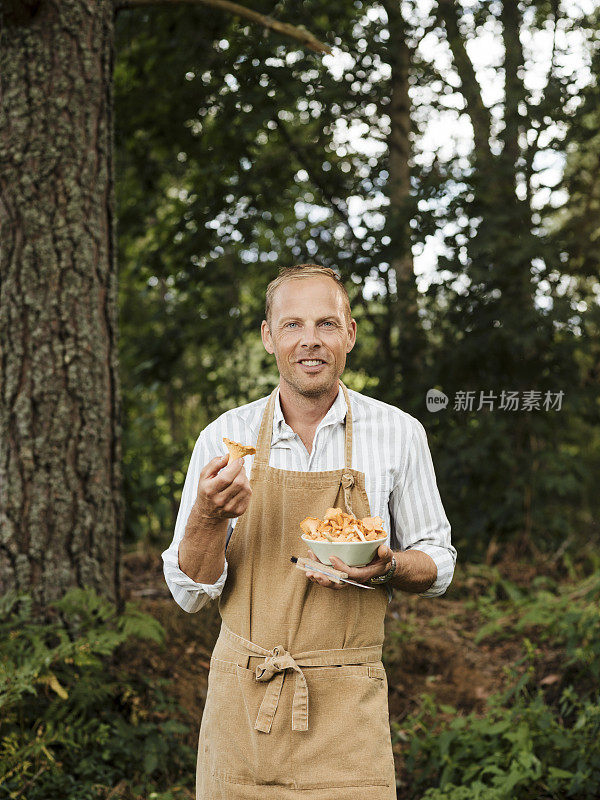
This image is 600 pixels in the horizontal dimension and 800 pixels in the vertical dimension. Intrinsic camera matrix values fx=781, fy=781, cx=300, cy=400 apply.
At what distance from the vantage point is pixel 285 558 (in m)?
2.04

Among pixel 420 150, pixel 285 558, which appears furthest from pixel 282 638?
pixel 420 150

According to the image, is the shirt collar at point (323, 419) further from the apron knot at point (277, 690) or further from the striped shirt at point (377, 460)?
the apron knot at point (277, 690)

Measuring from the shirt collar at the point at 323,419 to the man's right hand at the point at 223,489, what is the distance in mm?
323

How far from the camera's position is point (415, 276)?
536cm

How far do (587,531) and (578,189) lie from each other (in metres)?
2.85

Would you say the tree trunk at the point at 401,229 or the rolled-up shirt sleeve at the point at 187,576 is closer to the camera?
the rolled-up shirt sleeve at the point at 187,576

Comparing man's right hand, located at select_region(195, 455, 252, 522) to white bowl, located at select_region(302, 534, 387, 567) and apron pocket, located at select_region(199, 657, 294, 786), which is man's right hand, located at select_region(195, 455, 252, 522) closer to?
white bowl, located at select_region(302, 534, 387, 567)

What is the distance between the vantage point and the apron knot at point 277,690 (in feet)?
6.46

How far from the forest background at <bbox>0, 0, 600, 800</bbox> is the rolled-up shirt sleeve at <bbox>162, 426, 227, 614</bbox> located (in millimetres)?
1938

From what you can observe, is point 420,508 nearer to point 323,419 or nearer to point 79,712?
point 323,419

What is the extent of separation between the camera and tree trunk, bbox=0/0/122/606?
3750mm

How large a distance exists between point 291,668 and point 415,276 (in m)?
3.79

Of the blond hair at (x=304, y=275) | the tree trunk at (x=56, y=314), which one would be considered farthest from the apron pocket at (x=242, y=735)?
the tree trunk at (x=56, y=314)

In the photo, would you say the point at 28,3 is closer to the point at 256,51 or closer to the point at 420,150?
the point at 256,51
